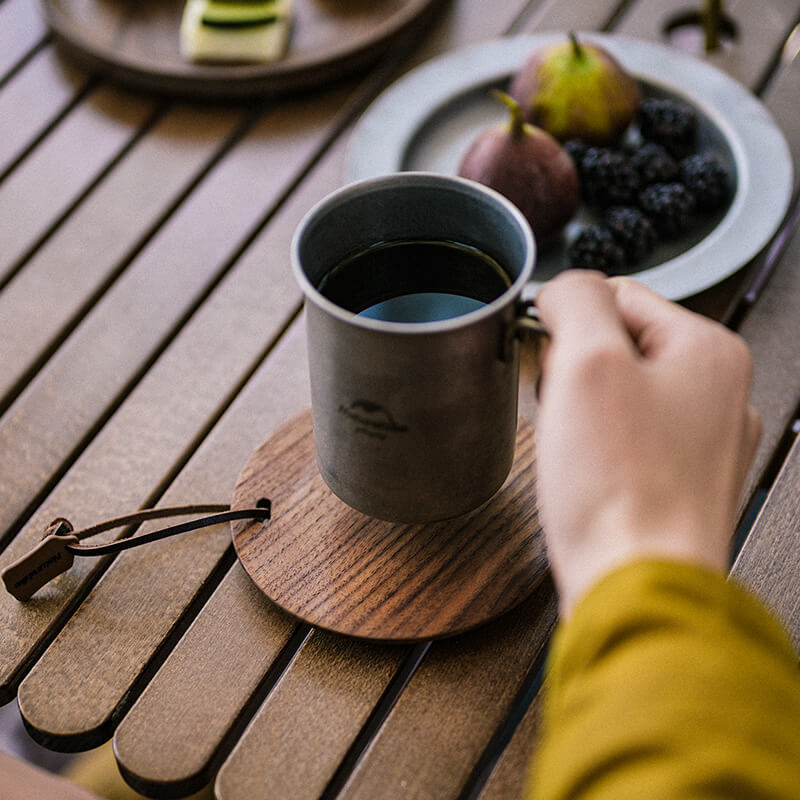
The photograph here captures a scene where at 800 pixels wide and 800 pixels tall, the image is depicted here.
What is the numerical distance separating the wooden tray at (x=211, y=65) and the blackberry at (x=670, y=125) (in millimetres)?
283

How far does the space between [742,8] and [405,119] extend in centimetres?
42

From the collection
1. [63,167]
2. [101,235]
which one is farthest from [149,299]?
[63,167]

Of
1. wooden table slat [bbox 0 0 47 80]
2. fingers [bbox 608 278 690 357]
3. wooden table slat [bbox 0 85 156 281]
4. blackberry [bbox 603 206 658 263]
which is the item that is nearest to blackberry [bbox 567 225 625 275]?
blackberry [bbox 603 206 658 263]

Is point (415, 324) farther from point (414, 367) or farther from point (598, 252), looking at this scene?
point (598, 252)

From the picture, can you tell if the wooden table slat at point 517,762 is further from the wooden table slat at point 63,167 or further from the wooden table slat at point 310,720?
the wooden table slat at point 63,167

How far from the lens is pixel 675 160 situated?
0.79 metres

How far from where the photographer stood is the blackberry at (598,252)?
0.70m

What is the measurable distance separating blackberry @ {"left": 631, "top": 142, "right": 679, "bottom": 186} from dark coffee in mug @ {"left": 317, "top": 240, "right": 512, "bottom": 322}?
11.6 inches

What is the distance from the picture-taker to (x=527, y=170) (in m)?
0.69

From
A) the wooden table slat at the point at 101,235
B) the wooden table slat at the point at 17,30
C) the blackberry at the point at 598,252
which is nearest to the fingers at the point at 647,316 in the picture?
the blackberry at the point at 598,252

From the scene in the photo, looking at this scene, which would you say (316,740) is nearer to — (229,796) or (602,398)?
(229,796)

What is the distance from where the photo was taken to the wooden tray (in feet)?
2.97

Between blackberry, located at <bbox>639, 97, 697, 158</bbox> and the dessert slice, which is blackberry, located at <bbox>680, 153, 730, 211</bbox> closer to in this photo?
blackberry, located at <bbox>639, 97, 697, 158</bbox>

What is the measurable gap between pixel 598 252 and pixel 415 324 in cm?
29
